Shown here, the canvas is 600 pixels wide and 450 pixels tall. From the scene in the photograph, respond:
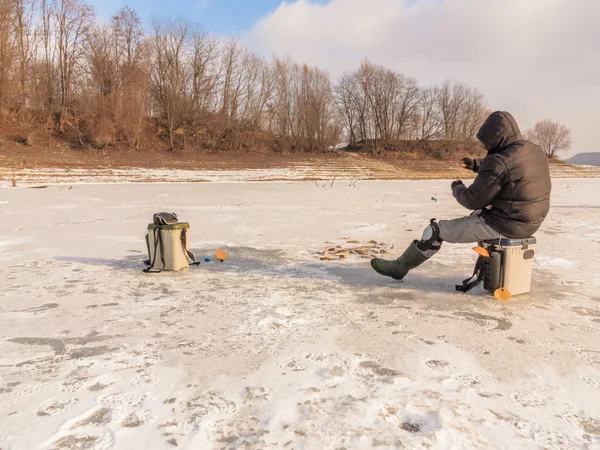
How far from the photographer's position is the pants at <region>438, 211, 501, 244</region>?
3963 millimetres

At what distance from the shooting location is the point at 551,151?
86.6 meters

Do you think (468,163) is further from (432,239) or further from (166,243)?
(166,243)

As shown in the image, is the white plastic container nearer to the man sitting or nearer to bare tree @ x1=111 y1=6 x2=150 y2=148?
the man sitting

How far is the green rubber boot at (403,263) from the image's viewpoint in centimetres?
434

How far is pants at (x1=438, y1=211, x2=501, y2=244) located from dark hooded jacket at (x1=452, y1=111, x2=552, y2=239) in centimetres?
8

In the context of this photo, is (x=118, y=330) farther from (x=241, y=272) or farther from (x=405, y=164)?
(x=405, y=164)

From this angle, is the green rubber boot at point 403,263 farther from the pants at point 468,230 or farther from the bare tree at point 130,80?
the bare tree at point 130,80

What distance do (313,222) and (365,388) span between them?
6602mm

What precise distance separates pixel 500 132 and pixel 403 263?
1617mm

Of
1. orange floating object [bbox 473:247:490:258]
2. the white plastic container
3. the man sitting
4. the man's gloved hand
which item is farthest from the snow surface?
the man's gloved hand

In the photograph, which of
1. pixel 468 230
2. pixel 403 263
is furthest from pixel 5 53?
pixel 468 230

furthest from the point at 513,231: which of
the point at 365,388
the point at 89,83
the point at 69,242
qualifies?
the point at 89,83

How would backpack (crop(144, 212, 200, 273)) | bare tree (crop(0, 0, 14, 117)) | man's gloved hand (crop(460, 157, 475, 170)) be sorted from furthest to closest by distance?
bare tree (crop(0, 0, 14, 117))
backpack (crop(144, 212, 200, 273))
man's gloved hand (crop(460, 157, 475, 170))

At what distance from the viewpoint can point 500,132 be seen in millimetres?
3752
